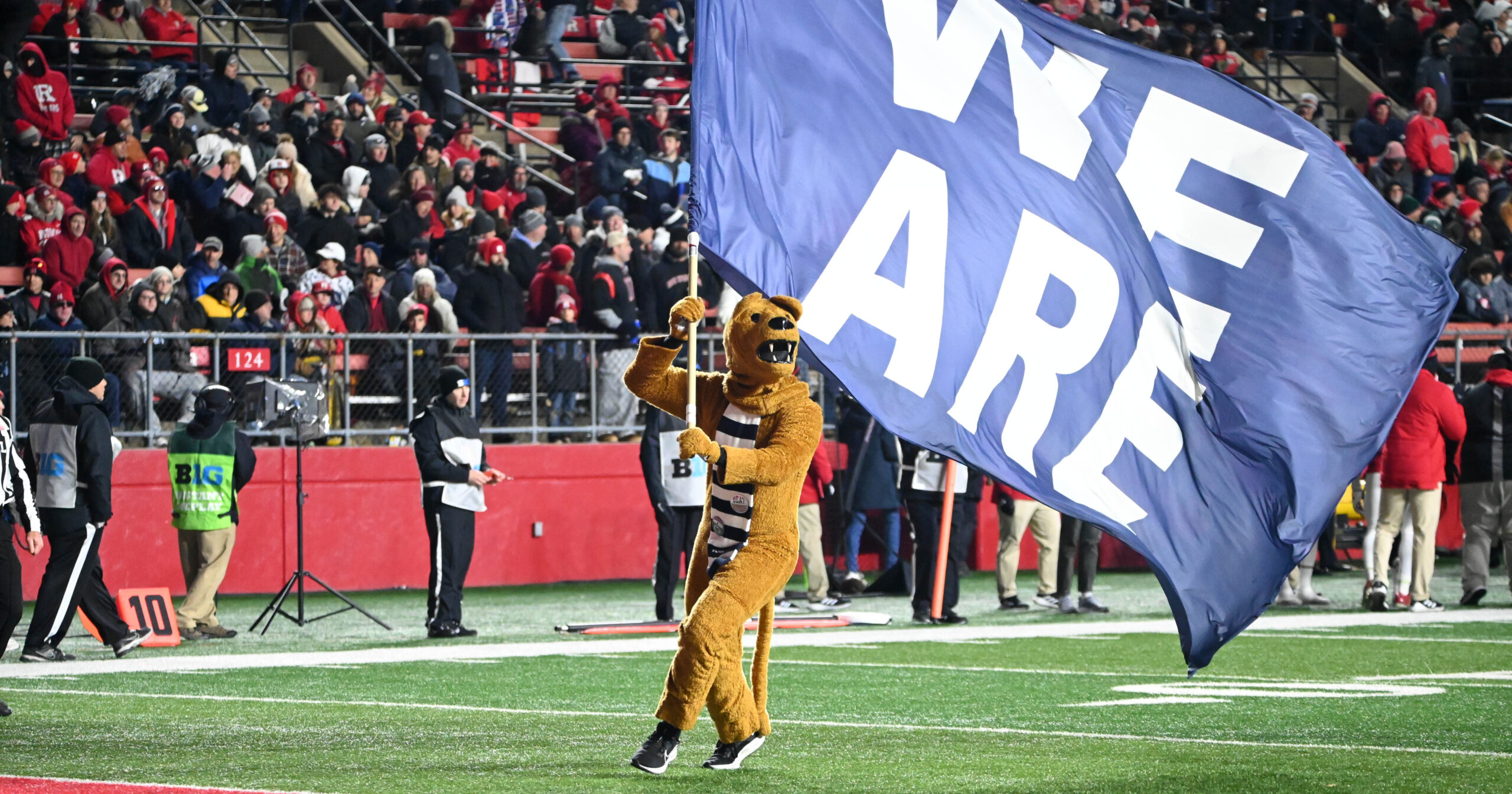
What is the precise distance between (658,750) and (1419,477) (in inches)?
387

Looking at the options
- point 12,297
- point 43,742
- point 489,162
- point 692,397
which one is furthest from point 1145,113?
point 489,162

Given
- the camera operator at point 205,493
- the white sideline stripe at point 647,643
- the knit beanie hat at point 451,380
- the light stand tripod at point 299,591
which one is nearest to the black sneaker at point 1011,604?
the white sideline stripe at point 647,643

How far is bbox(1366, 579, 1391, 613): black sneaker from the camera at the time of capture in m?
16.1

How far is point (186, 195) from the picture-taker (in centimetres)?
1961

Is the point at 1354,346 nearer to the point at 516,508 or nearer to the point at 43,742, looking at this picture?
the point at 43,742

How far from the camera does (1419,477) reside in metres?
16.0

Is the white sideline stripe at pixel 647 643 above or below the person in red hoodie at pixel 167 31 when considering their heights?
below

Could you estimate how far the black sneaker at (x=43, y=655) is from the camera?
43.3 feet

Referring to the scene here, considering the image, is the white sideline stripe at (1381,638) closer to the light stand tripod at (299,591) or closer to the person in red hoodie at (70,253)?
the light stand tripod at (299,591)

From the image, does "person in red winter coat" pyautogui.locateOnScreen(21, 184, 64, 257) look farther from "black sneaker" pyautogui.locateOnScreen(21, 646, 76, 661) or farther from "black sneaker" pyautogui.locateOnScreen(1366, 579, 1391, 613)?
"black sneaker" pyautogui.locateOnScreen(1366, 579, 1391, 613)

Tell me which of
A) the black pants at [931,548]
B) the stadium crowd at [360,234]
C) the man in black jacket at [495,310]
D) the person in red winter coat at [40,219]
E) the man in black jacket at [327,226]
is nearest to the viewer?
the black pants at [931,548]

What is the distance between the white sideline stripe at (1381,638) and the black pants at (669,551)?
160 inches

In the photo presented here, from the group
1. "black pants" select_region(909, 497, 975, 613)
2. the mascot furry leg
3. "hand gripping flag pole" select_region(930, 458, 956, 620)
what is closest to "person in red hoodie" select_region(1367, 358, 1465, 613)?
"black pants" select_region(909, 497, 975, 613)

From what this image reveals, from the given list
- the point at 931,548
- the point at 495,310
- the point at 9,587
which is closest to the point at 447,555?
the point at 931,548
